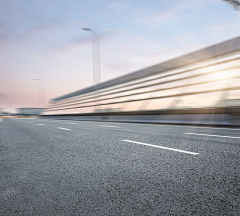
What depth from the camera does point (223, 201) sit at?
1930mm

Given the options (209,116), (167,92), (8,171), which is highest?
(167,92)

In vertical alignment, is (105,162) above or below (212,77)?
below

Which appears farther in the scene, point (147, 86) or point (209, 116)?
point (147, 86)

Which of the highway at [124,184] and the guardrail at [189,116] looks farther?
the guardrail at [189,116]

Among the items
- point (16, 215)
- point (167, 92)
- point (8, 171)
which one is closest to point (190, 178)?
point (16, 215)

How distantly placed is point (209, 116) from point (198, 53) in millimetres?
5651

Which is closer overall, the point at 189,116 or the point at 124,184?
the point at 124,184

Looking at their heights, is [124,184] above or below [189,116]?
below

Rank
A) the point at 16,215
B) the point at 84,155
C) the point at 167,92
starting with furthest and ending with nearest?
the point at 167,92 → the point at 84,155 → the point at 16,215

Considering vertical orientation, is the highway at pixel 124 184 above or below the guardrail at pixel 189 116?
below

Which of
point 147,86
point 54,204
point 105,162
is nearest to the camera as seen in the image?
point 54,204

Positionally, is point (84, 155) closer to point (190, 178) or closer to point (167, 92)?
point (190, 178)

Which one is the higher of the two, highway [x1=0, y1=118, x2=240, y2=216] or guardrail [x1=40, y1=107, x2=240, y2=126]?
guardrail [x1=40, y1=107, x2=240, y2=126]

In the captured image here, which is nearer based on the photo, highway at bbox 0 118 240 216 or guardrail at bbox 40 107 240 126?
highway at bbox 0 118 240 216
